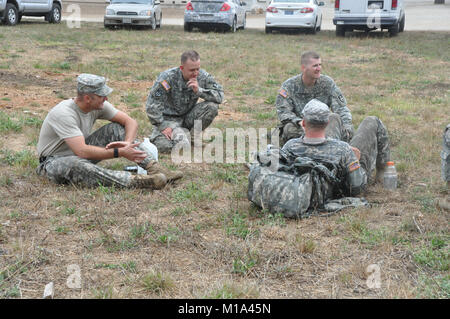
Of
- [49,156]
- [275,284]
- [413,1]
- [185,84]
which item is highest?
[413,1]

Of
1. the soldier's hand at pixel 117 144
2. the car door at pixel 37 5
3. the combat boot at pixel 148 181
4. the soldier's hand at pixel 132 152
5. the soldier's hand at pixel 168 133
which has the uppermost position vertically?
the car door at pixel 37 5

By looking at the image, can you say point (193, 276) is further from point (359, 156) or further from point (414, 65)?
point (414, 65)

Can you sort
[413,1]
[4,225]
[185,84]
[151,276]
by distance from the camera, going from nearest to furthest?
[151,276] → [4,225] → [185,84] → [413,1]

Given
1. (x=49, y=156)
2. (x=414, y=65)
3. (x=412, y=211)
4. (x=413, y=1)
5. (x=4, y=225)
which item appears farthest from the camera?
(x=413, y=1)

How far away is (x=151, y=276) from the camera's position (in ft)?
11.3

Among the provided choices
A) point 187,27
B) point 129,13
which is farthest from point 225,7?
point 129,13

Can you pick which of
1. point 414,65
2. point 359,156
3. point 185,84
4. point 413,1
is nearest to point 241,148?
point 185,84

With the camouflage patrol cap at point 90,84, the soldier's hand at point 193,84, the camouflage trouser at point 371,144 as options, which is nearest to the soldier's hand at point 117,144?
the camouflage patrol cap at point 90,84

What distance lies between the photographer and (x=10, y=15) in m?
18.2

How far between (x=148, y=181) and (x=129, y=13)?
46.4 feet

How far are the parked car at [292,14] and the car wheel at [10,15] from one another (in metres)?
8.22

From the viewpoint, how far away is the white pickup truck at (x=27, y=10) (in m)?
17.9

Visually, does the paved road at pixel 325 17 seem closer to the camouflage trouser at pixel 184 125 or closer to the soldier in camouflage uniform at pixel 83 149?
the camouflage trouser at pixel 184 125
